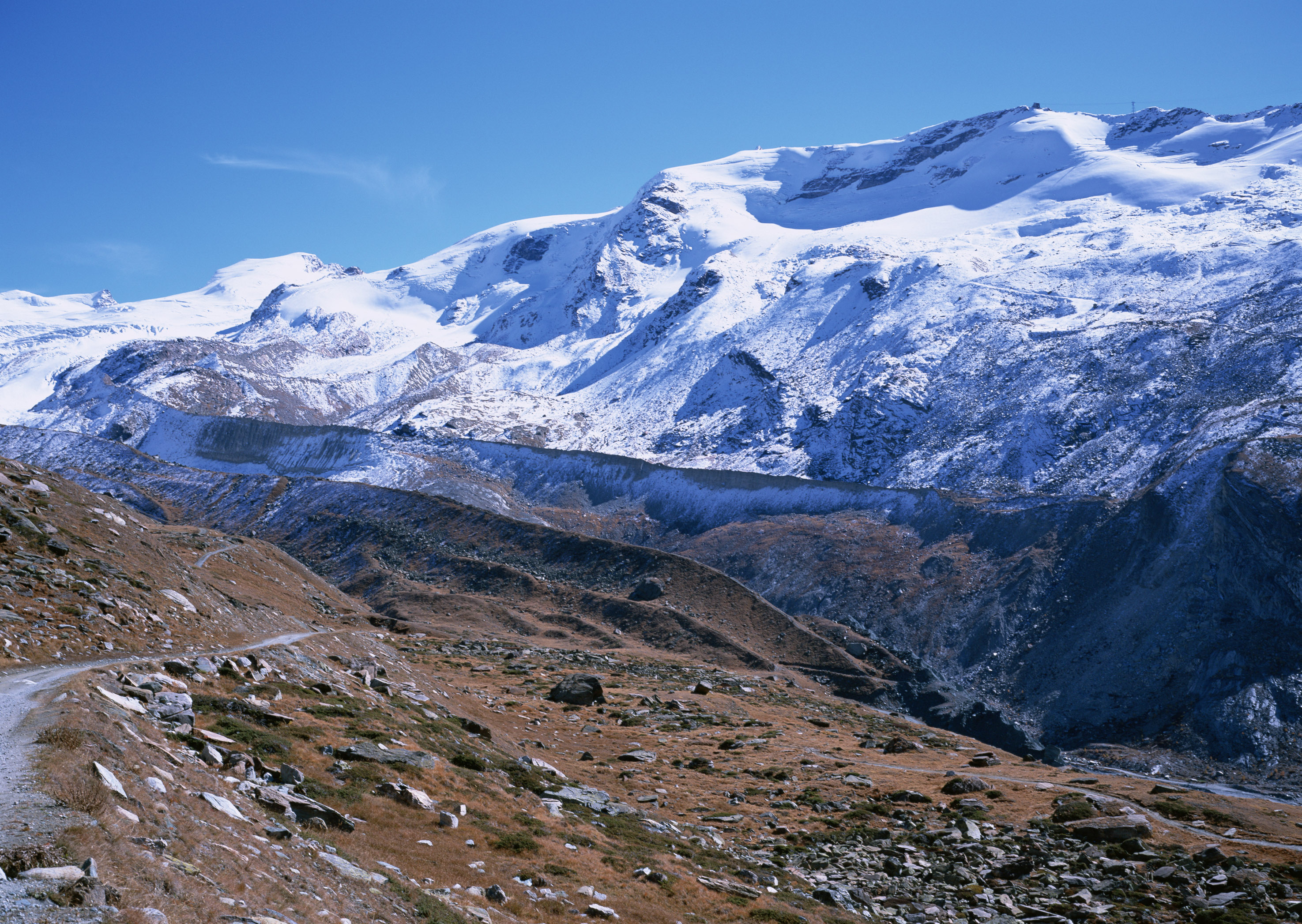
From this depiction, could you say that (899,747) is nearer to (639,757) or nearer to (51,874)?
(639,757)

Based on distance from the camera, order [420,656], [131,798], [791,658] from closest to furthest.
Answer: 1. [131,798]
2. [420,656]
3. [791,658]

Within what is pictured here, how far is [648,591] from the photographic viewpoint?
3312 inches

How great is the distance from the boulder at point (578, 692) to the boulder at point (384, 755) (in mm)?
25132

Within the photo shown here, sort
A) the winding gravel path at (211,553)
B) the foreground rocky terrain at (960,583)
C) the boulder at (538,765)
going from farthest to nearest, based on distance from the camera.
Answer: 1. the foreground rocky terrain at (960,583)
2. the winding gravel path at (211,553)
3. the boulder at (538,765)

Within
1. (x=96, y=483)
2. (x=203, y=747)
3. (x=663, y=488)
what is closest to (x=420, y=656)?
(x=203, y=747)

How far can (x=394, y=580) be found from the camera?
8206 centimetres

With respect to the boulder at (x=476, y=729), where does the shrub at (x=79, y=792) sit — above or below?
above

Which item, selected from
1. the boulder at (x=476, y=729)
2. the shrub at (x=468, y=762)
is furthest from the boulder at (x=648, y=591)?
the shrub at (x=468, y=762)

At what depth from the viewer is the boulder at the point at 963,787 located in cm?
3541

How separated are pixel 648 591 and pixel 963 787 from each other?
165ft

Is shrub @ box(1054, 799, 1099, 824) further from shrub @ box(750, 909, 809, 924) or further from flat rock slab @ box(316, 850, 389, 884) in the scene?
flat rock slab @ box(316, 850, 389, 884)

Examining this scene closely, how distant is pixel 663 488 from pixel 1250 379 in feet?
266

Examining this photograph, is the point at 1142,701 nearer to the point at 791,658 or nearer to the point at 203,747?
the point at 791,658

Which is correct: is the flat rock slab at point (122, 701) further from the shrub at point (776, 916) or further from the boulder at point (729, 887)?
the shrub at point (776, 916)
